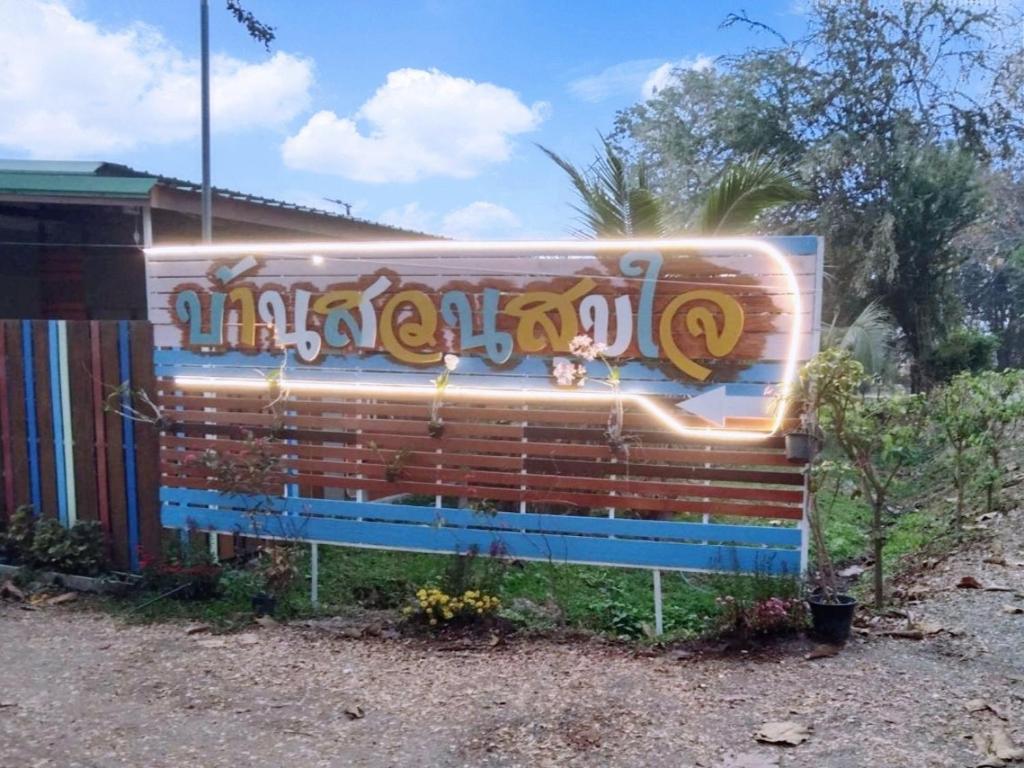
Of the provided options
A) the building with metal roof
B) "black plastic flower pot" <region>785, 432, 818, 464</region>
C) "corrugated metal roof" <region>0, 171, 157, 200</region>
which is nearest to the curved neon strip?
"black plastic flower pot" <region>785, 432, 818, 464</region>

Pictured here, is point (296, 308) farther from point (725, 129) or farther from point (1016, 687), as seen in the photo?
point (725, 129)

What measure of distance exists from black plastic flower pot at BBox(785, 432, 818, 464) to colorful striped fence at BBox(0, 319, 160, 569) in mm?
4142

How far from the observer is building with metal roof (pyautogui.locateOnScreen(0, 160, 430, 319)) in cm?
885

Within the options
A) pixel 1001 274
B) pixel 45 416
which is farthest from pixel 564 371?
pixel 1001 274

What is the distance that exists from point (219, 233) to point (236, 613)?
6.85 m

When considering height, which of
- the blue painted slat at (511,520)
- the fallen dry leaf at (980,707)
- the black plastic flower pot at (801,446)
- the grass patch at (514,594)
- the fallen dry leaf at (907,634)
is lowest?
the grass patch at (514,594)

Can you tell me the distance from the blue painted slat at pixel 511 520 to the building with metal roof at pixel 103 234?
3.42 m

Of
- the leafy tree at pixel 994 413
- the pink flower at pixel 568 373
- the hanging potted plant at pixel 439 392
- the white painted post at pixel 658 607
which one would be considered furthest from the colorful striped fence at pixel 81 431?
the leafy tree at pixel 994 413

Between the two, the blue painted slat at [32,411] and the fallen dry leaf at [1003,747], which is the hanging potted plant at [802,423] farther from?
the blue painted slat at [32,411]

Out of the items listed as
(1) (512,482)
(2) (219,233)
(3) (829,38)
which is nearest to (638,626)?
(1) (512,482)

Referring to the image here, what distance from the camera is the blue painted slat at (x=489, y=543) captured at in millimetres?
4637

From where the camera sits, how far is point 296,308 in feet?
17.8

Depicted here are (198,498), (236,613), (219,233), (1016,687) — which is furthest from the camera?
(219,233)

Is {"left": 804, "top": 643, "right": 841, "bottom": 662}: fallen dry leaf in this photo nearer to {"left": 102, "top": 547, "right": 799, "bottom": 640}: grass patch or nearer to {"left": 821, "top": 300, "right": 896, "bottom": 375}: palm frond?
{"left": 102, "top": 547, "right": 799, "bottom": 640}: grass patch
